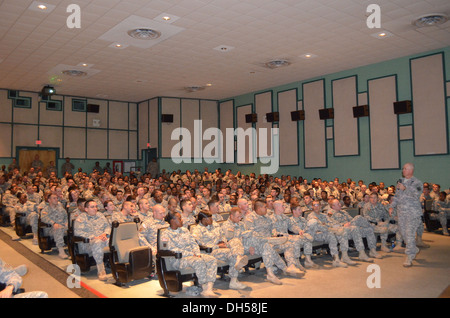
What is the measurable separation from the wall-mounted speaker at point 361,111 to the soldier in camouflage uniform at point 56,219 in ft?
33.4

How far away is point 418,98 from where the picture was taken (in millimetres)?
11719

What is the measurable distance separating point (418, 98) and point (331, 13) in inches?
197

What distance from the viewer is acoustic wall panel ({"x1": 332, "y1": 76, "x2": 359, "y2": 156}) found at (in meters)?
13.5

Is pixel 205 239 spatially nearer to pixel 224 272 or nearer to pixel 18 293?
pixel 224 272

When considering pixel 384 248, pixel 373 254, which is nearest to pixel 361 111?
pixel 384 248

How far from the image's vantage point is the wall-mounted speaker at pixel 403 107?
1180 centimetres

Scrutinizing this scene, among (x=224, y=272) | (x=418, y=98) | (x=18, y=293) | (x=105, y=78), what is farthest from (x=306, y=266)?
(x=105, y=78)

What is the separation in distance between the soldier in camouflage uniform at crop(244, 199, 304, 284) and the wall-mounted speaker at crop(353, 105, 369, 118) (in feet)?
27.6

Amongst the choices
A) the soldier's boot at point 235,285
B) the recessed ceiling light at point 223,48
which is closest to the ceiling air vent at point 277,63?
the recessed ceiling light at point 223,48

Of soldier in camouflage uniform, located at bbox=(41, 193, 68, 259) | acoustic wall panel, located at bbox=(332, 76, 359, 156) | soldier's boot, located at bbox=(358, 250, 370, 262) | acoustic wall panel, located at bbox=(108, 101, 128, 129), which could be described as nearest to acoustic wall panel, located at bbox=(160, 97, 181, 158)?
acoustic wall panel, located at bbox=(108, 101, 128, 129)

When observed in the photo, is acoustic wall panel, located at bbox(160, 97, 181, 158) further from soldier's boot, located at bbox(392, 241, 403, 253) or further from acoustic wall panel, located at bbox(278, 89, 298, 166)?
soldier's boot, located at bbox(392, 241, 403, 253)

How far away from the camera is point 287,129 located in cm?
1580

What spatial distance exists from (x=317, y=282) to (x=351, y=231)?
1.76 meters

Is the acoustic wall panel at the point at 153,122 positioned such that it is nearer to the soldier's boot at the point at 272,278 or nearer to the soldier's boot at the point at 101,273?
the soldier's boot at the point at 101,273
